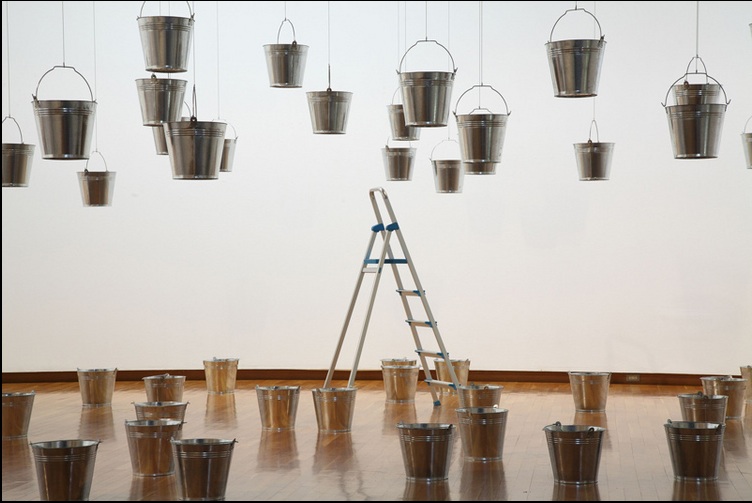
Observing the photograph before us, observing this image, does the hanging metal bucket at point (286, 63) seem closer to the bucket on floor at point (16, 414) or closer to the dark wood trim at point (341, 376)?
the bucket on floor at point (16, 414)

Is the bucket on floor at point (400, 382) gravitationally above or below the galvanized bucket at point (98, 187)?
below

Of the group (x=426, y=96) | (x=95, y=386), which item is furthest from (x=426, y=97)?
(x=95, y=386)

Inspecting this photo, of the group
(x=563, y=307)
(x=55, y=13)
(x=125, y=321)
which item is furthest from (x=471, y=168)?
(x=55, y=13)

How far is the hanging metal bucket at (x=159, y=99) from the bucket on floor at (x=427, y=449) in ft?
8.79

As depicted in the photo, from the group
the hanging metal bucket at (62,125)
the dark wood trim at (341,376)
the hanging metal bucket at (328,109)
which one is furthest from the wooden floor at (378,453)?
the hanging metal bucket at (328,109)

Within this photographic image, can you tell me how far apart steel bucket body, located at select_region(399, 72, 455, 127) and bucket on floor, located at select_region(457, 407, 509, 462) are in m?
1.82

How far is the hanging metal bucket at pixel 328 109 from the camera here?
7.07m

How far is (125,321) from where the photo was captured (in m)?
11.2

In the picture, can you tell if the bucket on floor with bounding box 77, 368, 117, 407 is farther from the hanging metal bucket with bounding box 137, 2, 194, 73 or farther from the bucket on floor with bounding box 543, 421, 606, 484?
the bucket on floor with bounding box 543, 421, 606, 484

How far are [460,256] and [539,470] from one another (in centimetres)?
534

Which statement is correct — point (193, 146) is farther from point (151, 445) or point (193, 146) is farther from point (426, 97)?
point (151, 445)

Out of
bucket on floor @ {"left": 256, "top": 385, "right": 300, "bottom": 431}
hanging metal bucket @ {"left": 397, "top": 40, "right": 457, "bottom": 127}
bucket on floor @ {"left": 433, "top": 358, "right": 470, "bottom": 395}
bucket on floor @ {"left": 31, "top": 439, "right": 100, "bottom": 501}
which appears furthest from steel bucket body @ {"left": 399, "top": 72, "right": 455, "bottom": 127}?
bucket on floor @ {"left": 433, "top": 358, "right": 470, "bottom": 395}

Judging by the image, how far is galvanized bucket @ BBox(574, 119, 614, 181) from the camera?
322 inches

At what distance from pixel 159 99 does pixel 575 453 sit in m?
3.52
